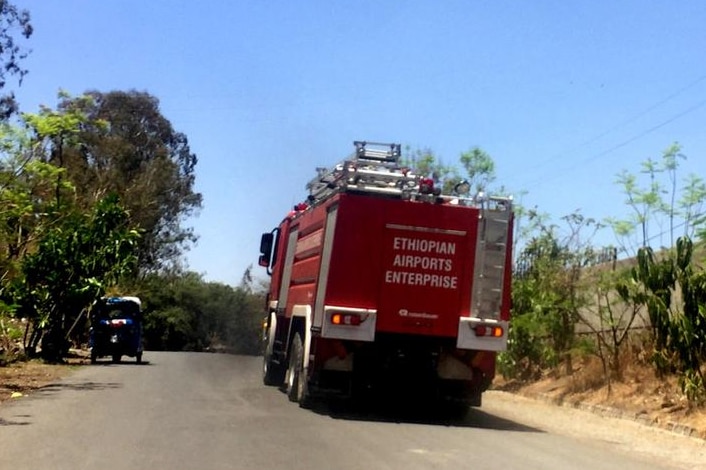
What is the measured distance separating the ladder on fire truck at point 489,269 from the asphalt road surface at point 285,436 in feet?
6.23

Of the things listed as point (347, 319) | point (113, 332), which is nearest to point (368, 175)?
point (347, 319)

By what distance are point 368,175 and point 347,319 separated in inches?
97.7

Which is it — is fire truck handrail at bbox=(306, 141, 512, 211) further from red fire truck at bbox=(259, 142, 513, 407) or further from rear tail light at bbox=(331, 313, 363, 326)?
rear tail light at bbox=(331, 313, 363, 326)

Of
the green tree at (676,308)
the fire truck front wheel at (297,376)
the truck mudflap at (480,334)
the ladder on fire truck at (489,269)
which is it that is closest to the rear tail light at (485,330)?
the truck mudflap at (480,334)

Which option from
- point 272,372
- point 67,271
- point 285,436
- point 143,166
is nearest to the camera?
point 285,436

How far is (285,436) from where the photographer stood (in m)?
11.9

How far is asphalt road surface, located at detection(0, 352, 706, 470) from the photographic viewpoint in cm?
1009

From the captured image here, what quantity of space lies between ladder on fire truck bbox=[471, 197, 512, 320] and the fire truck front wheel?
122 inches

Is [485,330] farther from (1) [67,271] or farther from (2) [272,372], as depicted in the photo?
(1) [67,271]

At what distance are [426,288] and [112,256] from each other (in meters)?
15.6

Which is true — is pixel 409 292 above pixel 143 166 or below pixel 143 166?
below

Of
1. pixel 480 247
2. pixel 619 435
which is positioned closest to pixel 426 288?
pixel 480 247

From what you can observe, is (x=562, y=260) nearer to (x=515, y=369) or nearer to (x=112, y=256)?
(x=515, y=369)

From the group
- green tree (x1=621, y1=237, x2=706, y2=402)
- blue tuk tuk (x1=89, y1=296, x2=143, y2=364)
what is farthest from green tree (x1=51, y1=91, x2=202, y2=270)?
green tree (x1=621, y1=237, x2=706, y2=402)
